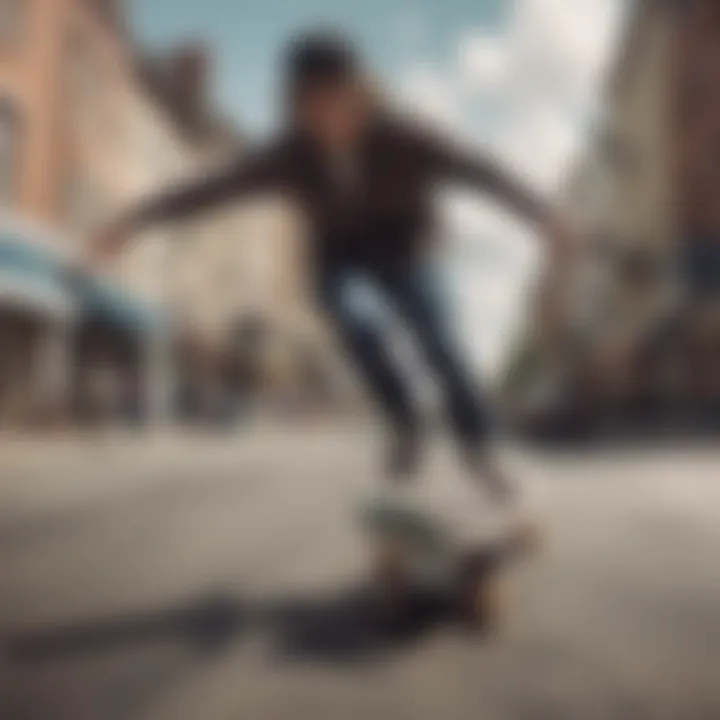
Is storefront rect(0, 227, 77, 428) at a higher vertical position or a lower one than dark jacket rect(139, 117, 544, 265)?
lower

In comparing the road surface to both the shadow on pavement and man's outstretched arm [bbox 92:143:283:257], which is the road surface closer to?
the shadow on pavement

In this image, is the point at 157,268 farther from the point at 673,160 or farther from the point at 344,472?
the point at 673,160

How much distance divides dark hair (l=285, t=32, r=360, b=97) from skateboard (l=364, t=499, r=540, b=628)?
0.50 metres

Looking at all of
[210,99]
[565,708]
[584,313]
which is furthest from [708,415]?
[210,99]

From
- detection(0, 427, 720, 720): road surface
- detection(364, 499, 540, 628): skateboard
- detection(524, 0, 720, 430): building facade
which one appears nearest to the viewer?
detection(0, 427, 720, 720): road surface

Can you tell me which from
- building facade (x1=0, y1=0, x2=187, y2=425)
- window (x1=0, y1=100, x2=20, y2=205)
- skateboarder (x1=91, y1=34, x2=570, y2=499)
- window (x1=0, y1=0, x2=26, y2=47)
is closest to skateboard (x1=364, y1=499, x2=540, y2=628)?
skateboarder (x1=91, y1=34, x2=570, y2=499)

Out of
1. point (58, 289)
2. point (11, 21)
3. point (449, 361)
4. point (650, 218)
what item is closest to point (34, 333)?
point (58, 289)

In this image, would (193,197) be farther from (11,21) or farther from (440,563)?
(440,563)

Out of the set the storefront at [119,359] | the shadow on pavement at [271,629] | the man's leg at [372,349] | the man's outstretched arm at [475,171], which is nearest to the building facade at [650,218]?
the man's outstretched arm at [475,171]

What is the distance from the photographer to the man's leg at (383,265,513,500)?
91cm

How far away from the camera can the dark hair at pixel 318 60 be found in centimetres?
94

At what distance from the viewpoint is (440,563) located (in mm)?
836

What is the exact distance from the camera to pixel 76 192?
3.20 feet

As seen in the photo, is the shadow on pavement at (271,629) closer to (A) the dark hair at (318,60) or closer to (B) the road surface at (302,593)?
(B) the road surface at (302,593)
